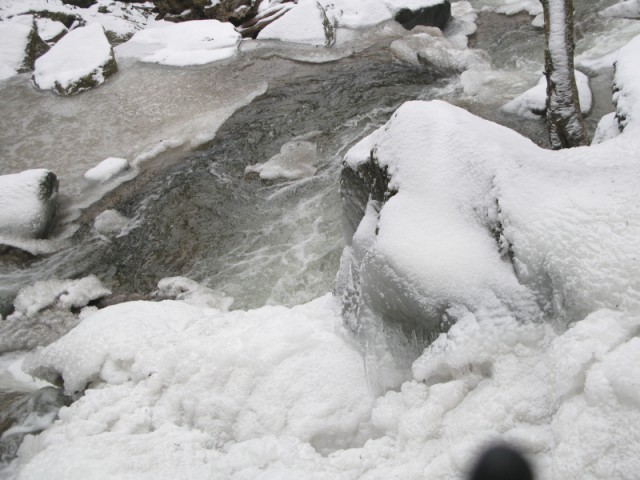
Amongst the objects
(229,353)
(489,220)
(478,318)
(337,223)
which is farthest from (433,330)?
(337,223)

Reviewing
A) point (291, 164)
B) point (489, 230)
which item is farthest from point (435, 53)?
point (489, 230)

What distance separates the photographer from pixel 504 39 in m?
9.26

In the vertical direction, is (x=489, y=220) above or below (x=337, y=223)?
above

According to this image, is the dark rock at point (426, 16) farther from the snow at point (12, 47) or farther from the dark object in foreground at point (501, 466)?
the dark object in foreground at point (501, 466)

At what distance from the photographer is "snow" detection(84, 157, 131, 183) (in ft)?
23.6

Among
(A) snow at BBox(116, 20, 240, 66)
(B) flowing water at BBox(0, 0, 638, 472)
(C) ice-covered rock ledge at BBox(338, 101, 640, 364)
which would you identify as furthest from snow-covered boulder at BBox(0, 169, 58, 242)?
(C) ice-covered rock ledge at BBox(338, 101, 640, 364)

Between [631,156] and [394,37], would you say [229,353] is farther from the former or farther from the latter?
[394,37]

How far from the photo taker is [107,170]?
23.7ft

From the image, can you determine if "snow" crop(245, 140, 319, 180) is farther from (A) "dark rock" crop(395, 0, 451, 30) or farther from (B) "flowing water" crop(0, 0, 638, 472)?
(A) "dark rock" crop(395, 0, 451, 30)

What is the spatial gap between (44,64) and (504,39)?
362 inches

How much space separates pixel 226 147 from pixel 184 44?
4.38 meters

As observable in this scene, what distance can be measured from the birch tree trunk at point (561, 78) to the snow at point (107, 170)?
5.89 m

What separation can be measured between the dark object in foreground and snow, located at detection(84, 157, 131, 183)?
672cm

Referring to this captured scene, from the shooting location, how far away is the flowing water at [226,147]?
18.0 ft
